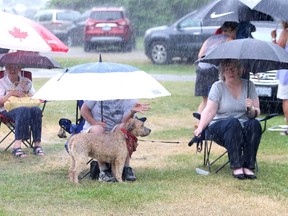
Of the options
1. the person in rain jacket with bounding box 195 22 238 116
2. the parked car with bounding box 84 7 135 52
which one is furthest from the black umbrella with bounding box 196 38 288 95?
the parked car with bounding box 84 7 135 52

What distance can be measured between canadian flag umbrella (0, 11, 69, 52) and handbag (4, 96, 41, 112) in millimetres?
725

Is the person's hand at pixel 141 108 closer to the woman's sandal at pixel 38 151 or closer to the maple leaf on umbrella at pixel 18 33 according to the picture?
the maple leaf on umbrella at pixel 18 33

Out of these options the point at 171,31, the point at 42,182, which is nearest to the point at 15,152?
the point at 42,182

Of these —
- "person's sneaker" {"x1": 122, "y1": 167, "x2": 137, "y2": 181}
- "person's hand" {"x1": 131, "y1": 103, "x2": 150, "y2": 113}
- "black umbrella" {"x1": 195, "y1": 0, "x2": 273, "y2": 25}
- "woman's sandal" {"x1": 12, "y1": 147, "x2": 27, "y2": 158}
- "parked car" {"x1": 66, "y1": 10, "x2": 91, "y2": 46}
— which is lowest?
"parked car" {"x1": 66, "y1": 10, "x2": 91, "y2": 46}

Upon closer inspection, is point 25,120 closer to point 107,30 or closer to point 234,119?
point 234,119

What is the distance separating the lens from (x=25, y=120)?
8.76 metres

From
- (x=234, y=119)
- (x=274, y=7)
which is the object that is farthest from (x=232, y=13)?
(x=234, y=119)

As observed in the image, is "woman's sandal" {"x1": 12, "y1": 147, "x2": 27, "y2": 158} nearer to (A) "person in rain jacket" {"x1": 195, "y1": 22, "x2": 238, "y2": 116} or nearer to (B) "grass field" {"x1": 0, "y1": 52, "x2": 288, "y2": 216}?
(B) "grass field" {"x1": 0, "y1": 52, "x2": 288, "y2": 216}

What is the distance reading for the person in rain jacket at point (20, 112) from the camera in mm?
8758

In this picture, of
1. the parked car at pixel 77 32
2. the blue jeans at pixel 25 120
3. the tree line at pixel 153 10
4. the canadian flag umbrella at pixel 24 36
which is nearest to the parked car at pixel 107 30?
the tree line at pixel 153 10

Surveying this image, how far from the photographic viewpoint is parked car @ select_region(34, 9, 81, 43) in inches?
1258

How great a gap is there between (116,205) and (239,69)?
7.00ft

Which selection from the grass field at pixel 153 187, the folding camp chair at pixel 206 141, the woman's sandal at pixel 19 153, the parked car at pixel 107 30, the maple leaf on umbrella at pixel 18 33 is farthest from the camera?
the parked car at pixel 107 30

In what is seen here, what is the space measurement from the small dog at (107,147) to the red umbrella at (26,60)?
70.8 inches
